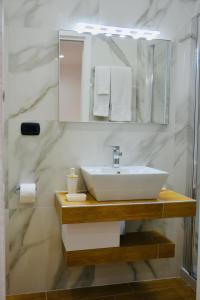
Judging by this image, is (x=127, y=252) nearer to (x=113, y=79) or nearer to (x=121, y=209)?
(x=121, y=209)

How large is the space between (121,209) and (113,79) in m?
1.05

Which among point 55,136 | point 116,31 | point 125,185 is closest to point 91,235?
point 125,185

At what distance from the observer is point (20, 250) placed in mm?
2391

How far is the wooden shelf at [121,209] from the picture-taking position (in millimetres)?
2002

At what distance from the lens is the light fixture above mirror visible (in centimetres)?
240

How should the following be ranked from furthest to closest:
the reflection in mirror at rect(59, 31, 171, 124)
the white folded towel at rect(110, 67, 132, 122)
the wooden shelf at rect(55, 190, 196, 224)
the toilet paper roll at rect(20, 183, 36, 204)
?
1. the white folded towel at rect(110, 67, 132, 122)
2. the reflection in mirror at rect(59, 31, 171, 124)
3. the toilet paper roll at rect(20, 183, 36, 204)
4. the wooden shelf at rect(55, 190, 196, 224)

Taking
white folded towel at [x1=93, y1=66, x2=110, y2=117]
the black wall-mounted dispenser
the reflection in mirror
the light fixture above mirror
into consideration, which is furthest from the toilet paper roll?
the light fixture above mirror

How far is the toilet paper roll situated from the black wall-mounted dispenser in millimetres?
393

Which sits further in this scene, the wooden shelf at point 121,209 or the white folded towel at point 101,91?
the white folded towel at point 101,91

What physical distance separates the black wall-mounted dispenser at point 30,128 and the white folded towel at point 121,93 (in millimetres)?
598

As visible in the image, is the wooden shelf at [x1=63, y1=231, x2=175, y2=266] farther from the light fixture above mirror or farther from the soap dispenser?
the light fixture above mirror

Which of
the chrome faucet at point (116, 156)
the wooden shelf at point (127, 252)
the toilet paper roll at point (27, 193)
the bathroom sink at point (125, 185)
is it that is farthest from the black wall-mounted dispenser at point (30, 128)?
the wooden shelf at point (127, 252)

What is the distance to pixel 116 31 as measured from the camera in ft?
8.10

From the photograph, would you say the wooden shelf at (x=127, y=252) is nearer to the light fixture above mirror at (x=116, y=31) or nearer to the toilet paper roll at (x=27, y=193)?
the toilet paper roll at (x=27, y=193)
